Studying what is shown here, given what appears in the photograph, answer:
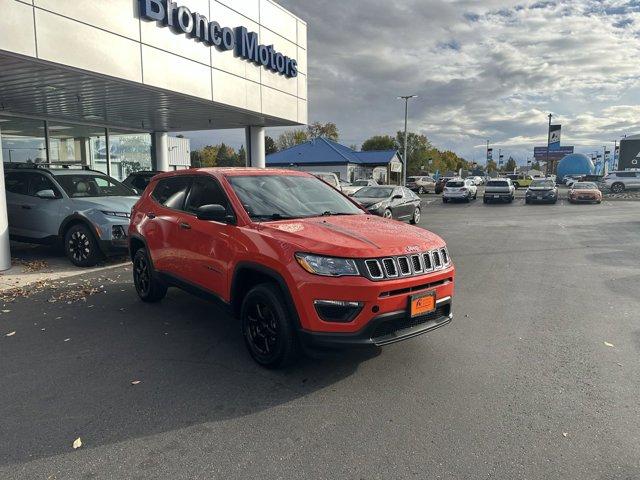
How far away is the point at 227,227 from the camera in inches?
172

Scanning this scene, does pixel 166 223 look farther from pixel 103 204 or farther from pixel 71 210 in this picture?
pixel 71 210

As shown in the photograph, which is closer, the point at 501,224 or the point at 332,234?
the point at 332,234

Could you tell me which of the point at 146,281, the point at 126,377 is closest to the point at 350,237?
the point at 126,377

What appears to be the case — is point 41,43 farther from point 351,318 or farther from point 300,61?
point 300,61

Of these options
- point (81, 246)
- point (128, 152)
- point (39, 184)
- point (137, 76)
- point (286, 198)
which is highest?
point (137, 76)

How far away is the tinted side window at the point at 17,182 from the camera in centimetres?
937

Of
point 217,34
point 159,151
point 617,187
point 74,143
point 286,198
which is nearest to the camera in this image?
point 286,198

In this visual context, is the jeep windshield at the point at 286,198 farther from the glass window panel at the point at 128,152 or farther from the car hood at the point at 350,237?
the glass window panel at the point at 128,152

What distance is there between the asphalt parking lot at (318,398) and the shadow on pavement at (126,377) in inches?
0.7

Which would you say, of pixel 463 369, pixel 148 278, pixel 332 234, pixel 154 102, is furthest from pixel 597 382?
pixel 154 102

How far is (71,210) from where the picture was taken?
27.9ft

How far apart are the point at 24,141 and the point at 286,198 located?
1589 cm

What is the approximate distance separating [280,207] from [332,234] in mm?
930

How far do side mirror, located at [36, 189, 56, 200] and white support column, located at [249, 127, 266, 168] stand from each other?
9.46m
